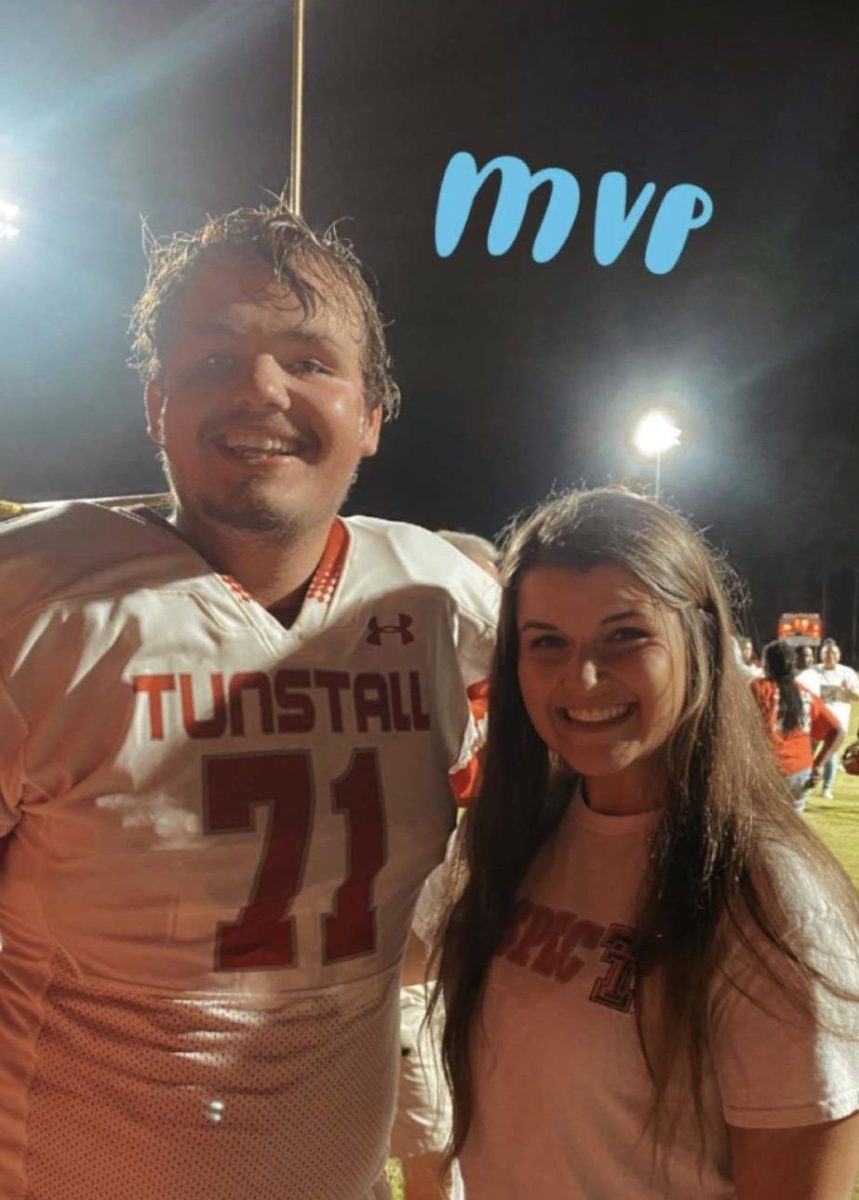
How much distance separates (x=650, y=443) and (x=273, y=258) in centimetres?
741

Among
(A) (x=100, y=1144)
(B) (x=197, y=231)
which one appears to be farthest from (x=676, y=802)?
(B) (x=197, y=231)

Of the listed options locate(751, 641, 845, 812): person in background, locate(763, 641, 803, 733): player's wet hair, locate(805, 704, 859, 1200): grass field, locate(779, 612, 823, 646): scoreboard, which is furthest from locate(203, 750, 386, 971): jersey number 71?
locate(779, 612, 823, 646): scoreboard

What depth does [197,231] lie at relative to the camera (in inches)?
79.4

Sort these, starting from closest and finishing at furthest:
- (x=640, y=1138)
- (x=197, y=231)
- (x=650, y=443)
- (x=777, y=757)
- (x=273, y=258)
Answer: (x=640, y=1138)
(x=777, y=757)
(x=273, y=258)
(x=197, y=231)
(x=650, y=443)

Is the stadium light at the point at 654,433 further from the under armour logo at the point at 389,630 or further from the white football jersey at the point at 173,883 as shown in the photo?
the white football jersey at the point at 173,883

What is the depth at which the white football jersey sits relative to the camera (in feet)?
5.02

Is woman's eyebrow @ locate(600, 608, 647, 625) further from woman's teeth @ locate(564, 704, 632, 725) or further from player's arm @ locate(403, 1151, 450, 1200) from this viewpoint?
player's arm @ locate(403, 1151, 450, 1200)

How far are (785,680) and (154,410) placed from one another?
605cm

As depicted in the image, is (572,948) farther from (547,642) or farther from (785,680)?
(785,680)

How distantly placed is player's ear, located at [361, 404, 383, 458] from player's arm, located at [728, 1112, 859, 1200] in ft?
4.41

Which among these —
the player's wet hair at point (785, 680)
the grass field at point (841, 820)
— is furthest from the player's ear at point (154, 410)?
the grass field at point (841, 820)

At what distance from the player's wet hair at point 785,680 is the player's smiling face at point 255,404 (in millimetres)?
5857

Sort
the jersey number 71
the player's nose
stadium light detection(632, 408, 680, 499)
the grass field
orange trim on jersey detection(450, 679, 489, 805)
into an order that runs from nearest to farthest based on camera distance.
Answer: the jersey number 71, the player's nose, orange trim on jersey detection(450, 679, 489, 805), the grass field, stadium light detection(632, 408, 680, 499)

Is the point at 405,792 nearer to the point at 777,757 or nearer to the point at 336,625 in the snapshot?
the point at 336,625
